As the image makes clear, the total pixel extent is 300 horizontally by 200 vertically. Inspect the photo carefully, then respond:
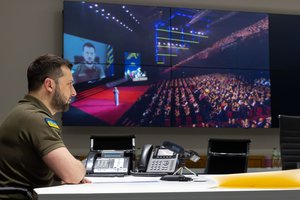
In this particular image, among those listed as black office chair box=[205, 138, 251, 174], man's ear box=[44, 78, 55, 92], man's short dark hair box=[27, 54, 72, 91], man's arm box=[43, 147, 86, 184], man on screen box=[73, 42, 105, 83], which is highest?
man on screen box=[73, 42, 105, 83]

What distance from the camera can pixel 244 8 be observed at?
5.43 meters

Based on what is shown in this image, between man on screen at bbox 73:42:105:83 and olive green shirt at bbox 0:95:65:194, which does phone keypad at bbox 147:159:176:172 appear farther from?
man on screen at bbox 73:42:105:83

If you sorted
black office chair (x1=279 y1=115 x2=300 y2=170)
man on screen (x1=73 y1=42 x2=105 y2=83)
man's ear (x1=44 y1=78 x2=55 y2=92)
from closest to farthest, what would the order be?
man's ear (x1=44 y1=78 x2=55 y2=92) < black office chair (x1=279 y1=115 x2=300 y2=170) < man on screen (x1=73 y1=42 x2=105 y2=83)

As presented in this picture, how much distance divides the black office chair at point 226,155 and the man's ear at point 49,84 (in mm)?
1892

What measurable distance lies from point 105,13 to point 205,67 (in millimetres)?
1356

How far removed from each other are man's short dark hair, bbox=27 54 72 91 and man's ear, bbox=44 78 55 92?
0.01 meters

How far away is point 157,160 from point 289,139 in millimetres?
1084

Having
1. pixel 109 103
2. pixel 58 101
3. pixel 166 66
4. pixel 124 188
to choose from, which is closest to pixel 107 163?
pixel 58 101

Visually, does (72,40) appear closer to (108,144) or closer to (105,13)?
(105,13)

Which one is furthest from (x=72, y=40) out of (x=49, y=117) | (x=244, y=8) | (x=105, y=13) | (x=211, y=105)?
(x=49, y=117)

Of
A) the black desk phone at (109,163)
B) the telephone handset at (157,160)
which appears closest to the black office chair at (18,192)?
the black desk phone at (109,163)

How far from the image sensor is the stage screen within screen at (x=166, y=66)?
4.82 metres

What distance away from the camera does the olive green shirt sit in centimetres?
162

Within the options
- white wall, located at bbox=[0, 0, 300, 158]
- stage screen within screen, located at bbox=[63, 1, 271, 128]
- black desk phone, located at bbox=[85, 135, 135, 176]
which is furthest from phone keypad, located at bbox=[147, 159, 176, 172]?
→ white wall, located at bbox=[0, 0, 300, 158]
